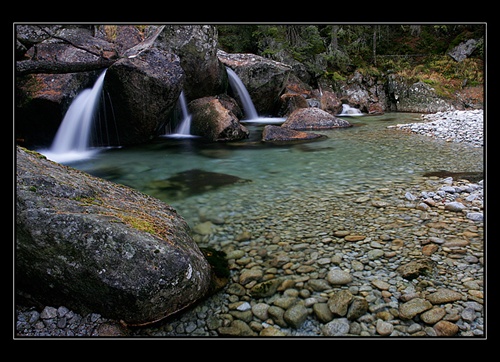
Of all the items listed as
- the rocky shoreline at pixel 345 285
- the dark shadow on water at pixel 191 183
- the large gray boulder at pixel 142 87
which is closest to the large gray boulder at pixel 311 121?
the large gray boulder at pixel 142 87

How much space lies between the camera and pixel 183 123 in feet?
44.0

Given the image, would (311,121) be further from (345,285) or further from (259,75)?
(345,285)

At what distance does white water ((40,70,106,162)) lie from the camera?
1023 cm

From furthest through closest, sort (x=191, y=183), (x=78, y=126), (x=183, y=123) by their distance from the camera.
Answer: (x=183, y=123) → (x=78, y=126) → (x=191, y=183)

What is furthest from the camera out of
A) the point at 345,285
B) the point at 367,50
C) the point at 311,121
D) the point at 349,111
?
the point at 367,50

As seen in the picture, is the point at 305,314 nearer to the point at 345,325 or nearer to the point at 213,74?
the point at 345,325

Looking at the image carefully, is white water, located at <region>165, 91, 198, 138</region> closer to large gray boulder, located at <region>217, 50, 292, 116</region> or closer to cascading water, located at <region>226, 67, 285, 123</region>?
cascading water, located at <region>226, 67, 285, 123</region>

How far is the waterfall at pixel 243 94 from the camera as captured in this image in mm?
16500

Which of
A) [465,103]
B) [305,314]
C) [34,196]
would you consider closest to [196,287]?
[305,314]

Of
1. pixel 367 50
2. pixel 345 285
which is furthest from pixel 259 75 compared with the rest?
pixel 367 50

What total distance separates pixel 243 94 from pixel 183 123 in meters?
4.75

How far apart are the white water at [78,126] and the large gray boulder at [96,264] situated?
8.21m

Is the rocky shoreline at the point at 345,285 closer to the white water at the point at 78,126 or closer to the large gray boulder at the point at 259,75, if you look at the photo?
the white water at the point at 78,126

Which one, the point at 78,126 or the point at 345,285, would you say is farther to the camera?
the point at 78,126
